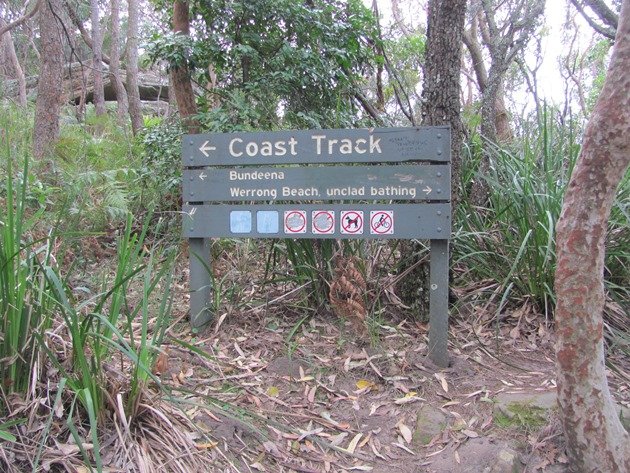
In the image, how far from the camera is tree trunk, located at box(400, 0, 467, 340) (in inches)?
148

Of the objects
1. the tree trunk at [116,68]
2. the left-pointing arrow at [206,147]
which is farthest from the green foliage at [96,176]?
the tree trunk at [116,68]

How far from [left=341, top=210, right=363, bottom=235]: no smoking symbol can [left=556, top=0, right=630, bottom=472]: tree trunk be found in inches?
52.0

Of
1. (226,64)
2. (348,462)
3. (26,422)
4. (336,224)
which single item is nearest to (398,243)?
(336,224)

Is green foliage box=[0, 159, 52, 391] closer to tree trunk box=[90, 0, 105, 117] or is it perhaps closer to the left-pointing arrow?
the left-pointing arrow

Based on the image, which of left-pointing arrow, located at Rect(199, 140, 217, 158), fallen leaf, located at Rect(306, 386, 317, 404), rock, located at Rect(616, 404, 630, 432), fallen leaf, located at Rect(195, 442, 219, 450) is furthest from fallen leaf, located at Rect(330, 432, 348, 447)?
left-pointing arrow, located at Rect(199, 140, 217, 158)

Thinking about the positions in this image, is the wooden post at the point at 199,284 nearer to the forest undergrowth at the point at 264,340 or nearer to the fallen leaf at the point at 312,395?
the forest undergrowth at the point at 264,340

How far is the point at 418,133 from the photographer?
3.36 m

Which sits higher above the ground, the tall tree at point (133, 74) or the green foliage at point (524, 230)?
the tall tree at point (133, 74)

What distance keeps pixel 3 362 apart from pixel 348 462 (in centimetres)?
158

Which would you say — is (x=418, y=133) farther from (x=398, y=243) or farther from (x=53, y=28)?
(x=53, y=28)

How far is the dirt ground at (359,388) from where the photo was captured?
8.81ft

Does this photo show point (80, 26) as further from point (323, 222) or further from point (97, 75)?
point (323, 222)

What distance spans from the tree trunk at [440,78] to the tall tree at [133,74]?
7.50 metres

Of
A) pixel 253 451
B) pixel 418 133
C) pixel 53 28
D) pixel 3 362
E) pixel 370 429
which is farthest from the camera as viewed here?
pixel 53 28
